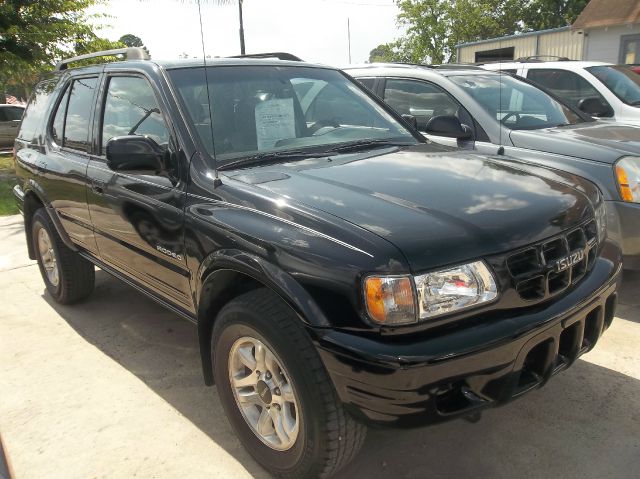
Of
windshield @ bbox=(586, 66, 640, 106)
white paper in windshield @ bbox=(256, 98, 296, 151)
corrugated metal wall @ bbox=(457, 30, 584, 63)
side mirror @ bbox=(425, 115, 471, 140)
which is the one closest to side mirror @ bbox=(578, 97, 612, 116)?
windshield @ bbox=(586, 66, 640, 106)

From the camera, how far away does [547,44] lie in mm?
19688

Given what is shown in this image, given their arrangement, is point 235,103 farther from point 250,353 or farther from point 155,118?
point 250,353

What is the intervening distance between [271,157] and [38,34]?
1066 centimetres

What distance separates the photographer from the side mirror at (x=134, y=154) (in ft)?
8.87

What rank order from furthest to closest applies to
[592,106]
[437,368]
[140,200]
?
[592,106] < [140,200] < [437,368]

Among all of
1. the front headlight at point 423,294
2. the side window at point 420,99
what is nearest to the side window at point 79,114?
the front headlight at point 423,294

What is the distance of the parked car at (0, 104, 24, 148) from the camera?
54.4ft

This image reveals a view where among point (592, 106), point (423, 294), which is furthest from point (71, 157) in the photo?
point (592, 106)

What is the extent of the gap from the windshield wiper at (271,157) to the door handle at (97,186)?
1.08m

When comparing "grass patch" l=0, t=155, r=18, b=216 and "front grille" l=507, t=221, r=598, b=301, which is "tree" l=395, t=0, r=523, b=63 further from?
"front grille" l=507, t=221, r=598, b=301

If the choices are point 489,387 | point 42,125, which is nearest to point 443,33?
point 42,125

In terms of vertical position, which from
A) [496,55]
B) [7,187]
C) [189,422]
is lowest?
[7,187]

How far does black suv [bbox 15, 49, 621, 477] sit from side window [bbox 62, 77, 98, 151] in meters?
0.16

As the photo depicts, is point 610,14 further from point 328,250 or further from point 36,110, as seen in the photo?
point 328,250
